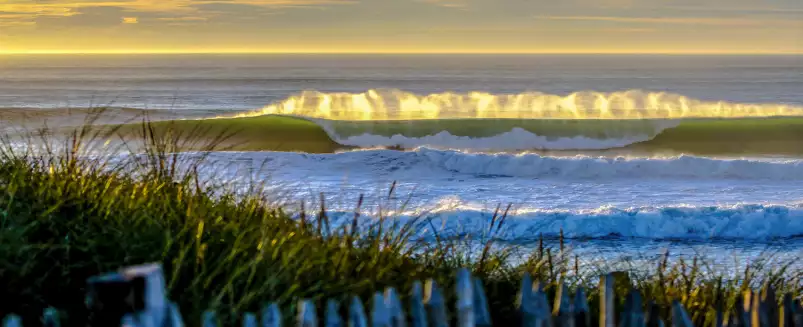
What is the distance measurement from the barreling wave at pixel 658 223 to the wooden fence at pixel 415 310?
568 centimetres

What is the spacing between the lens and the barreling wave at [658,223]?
368 inches

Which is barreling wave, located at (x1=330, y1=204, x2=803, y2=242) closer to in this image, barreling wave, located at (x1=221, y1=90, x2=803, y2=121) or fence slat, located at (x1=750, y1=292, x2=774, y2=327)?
fence slat, located at (x1=750, y1=292, x2=774, y2=327)

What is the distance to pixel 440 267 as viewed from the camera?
4.70 metres

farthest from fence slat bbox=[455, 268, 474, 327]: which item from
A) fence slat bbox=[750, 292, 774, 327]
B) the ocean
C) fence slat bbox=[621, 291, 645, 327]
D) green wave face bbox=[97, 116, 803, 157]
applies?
green wave face bbox=[97, 116, 803, 157]

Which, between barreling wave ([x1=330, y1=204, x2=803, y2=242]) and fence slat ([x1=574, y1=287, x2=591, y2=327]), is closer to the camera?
fence slat ([x1=574, y1=287, x2=591, y2=327])

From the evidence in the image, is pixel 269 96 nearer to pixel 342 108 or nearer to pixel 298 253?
pixel 342 108

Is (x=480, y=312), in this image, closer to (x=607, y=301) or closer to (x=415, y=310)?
(x=415, y=310)

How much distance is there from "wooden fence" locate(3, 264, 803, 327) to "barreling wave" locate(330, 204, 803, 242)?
5.68 m

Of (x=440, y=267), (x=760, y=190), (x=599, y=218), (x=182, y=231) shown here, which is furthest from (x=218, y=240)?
(x=760, y=190)

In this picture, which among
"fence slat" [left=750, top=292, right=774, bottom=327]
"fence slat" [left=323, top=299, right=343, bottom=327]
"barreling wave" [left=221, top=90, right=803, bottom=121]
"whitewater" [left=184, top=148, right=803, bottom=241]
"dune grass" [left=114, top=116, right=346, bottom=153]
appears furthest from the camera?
"barreling wave" [left=221, top=90, right=803, bottom=121]

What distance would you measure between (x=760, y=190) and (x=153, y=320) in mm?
12736

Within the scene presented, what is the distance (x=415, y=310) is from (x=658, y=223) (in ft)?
23.4

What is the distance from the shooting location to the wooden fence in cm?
227

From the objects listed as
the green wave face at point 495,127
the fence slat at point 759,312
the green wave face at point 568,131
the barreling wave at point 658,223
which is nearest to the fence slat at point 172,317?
the fence slat at point 759,312
